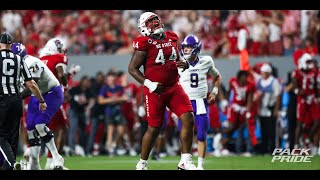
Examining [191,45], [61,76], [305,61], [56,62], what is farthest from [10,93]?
[305,61]

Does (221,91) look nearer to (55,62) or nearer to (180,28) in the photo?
(180,28)

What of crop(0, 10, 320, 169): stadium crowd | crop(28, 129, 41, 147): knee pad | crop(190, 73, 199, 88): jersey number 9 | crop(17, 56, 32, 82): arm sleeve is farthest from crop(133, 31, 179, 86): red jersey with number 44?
crop(0, 10, 320, 169): stadium crowd

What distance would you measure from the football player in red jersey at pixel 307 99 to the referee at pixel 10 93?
7218mm

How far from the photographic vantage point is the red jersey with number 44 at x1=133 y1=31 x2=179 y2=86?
38.1 ft

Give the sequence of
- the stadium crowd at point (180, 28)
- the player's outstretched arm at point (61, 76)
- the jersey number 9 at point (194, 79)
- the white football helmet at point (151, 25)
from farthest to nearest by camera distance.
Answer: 1. the stadium crowd at point (180, 28)
2. the player's outstretched arm at point (61, 76)
3. the jersey number 9 at point (194, 79)
4. the white football helmet at point (151, 25)

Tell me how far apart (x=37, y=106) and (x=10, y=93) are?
3.23ft

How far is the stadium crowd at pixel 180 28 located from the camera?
20484mm

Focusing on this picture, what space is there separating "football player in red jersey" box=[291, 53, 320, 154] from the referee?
23.7 ft

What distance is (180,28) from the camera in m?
21.8

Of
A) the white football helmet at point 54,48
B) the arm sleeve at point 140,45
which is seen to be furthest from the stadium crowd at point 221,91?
the arm sleeve at point 140,45

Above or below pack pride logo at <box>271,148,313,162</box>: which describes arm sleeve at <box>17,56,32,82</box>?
above

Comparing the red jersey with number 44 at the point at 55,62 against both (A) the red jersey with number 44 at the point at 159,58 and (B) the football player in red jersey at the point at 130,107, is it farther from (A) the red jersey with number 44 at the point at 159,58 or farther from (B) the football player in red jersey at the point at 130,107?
(B) the football player in red jersey at the point at 130,107

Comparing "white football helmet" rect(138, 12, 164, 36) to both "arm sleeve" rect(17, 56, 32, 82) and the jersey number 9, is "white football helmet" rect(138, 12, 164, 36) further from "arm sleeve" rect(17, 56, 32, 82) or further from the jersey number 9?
the jersey number 9
